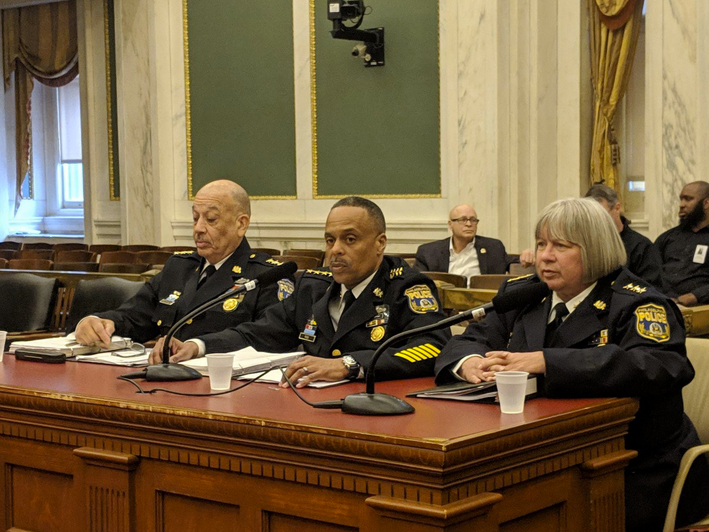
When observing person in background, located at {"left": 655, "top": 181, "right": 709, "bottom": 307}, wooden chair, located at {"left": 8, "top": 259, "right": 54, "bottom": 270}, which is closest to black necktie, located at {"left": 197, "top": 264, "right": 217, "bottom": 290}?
person in background, located at {"left": 655, "top": 181, "right": 709, "bottom": 307}

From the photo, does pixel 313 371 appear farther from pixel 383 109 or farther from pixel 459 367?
pixel 383 109

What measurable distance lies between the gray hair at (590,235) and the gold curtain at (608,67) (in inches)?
242

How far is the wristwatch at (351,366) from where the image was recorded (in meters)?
2.80

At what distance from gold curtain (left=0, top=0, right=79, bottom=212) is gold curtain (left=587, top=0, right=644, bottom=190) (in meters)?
7.32

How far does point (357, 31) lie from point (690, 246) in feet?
12.9

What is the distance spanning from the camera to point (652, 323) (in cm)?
254

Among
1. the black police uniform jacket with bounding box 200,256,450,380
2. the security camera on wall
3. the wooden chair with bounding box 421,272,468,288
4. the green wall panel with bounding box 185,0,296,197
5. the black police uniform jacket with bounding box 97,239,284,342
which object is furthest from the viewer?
the green wall panel with bounding box 185,0,296,197

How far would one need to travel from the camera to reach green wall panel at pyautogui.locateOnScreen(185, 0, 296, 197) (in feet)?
32.9

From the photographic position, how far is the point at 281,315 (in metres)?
3.48

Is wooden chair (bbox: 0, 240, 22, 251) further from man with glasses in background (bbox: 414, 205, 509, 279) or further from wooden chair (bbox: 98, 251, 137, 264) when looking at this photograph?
man with glasses in background (bbox: 414, 205, 509, 279)

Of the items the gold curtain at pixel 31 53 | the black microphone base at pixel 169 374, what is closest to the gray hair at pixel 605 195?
the black microphone base at pixel 169 374

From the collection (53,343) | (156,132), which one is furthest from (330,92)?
(53,343)

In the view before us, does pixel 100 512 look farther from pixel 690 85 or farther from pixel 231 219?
pixel 690 85

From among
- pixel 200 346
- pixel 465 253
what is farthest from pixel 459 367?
pixel 465 253
